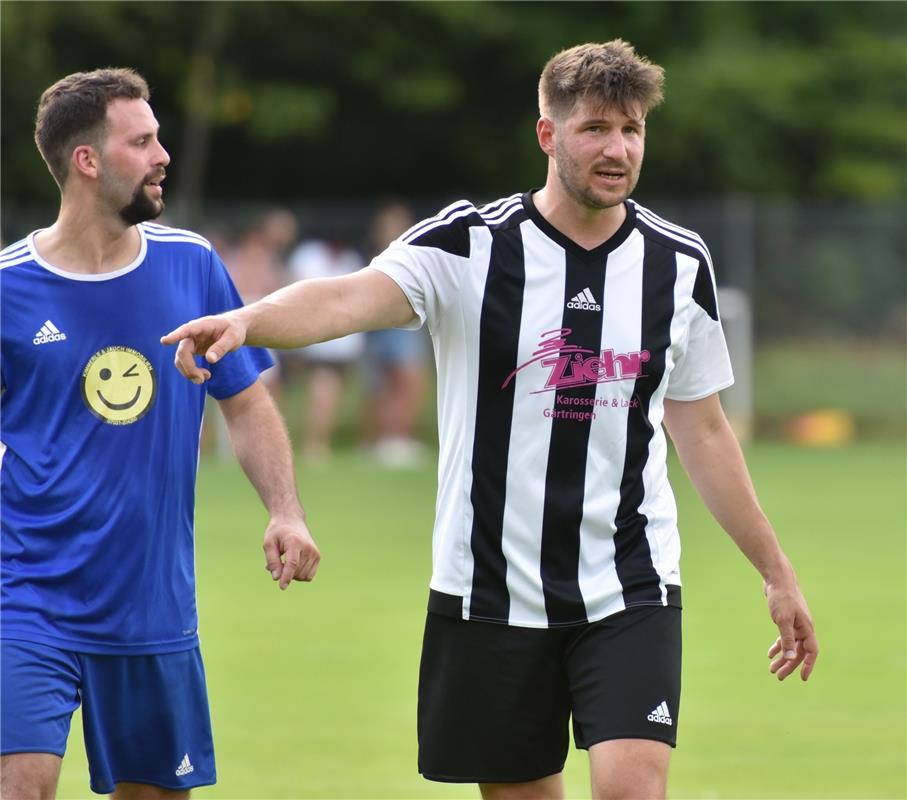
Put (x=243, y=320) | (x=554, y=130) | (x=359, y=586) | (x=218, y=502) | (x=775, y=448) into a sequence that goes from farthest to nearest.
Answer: (x=775, y=448) < (x=218, y=502) < (x=359, y=586) < (x=554, y=130) < (x=243, y=320)

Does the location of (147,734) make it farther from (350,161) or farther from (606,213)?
(350,161)

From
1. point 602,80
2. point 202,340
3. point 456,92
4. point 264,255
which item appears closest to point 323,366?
point 264,255

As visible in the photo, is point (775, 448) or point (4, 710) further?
point (775, 448)

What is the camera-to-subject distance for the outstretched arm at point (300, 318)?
4.35m

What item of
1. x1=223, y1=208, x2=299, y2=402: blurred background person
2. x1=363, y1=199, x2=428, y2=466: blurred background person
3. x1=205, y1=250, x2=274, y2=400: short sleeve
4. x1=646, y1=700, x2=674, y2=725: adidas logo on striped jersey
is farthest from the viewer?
x1=363, y1=199, x2=428, y2=466: blurred background person

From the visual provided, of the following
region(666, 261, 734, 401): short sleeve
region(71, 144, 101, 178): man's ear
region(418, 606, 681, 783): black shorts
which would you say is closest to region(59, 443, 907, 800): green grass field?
region(418, 606, 681, 783): black shorts

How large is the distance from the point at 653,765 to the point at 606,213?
157cm

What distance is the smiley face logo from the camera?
16.5 feet

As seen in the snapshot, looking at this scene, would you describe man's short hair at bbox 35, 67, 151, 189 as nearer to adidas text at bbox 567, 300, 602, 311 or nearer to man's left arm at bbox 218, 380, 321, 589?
man's left arm at bbox 218, 380, 321, 589

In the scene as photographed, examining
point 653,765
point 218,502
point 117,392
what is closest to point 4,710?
point 117,392

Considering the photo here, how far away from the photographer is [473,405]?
5.05m

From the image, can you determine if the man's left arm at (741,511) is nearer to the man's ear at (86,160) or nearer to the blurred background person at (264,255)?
the man's ear at (86,160)

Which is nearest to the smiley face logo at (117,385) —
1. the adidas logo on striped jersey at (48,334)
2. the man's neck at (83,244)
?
the adidas logo on striped jersey at (48,334)

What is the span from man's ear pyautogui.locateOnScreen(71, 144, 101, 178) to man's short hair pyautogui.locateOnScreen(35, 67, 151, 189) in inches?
0.7
